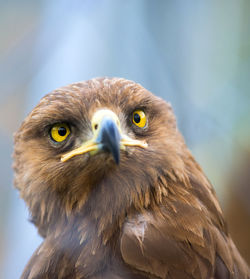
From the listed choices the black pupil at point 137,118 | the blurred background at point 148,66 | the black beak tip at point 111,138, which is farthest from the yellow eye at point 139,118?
the blurred background at point 148,66

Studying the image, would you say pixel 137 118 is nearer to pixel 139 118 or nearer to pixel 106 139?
pixel 139 118

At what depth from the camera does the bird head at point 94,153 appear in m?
1.14

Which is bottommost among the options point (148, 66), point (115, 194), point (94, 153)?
point (115, 194)

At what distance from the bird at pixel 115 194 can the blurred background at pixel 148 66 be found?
0.75 ft

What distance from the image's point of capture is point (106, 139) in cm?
104

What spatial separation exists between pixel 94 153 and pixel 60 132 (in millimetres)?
169

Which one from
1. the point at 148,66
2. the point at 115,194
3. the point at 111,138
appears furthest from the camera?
the point at 148,66

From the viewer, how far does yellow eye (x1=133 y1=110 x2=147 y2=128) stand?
1.23m

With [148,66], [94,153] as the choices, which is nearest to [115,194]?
[94,153]

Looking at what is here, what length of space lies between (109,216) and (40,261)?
26 centimetres

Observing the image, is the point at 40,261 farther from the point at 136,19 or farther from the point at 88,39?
the point at 136,19

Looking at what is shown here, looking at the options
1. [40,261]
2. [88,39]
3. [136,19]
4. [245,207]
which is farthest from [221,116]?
[40,261]

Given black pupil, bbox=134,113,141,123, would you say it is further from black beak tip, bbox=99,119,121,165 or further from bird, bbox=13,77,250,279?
black beak tip, bbox=99,119,121,165

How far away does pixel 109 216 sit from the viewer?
1166 millimetres
